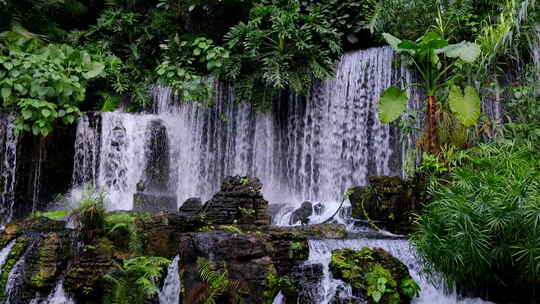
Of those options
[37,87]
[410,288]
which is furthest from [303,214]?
[37,87]

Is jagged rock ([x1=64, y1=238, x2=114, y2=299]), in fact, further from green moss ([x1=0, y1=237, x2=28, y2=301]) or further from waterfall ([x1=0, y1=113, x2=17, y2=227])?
waterfall ([x1=0, y1=113, x2=17, y2=227])

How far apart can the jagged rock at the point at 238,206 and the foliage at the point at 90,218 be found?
1435 millimetres

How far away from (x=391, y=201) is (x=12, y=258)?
5418 millimetres

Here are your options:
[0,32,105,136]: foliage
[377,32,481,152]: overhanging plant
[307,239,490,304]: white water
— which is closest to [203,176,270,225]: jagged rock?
[307,239,490,304]: white water

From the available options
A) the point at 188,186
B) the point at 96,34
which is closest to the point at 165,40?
the point at 96,34

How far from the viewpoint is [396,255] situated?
6504 mm

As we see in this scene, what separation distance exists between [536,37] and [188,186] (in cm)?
749

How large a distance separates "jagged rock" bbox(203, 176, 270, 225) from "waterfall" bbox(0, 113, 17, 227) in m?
4.88

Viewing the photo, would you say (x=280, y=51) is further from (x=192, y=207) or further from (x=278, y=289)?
(x=278, y=289)

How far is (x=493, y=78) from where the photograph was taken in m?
9.46

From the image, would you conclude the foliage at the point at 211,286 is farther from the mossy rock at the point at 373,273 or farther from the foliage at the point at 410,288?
the foliage at the point at 410,288

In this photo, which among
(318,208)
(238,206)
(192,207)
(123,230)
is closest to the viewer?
(123,230)

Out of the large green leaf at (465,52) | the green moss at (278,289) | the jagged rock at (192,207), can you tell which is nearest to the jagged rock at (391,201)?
the large green leaf at (465,52)

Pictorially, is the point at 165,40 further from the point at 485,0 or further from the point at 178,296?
the point at 178,296
